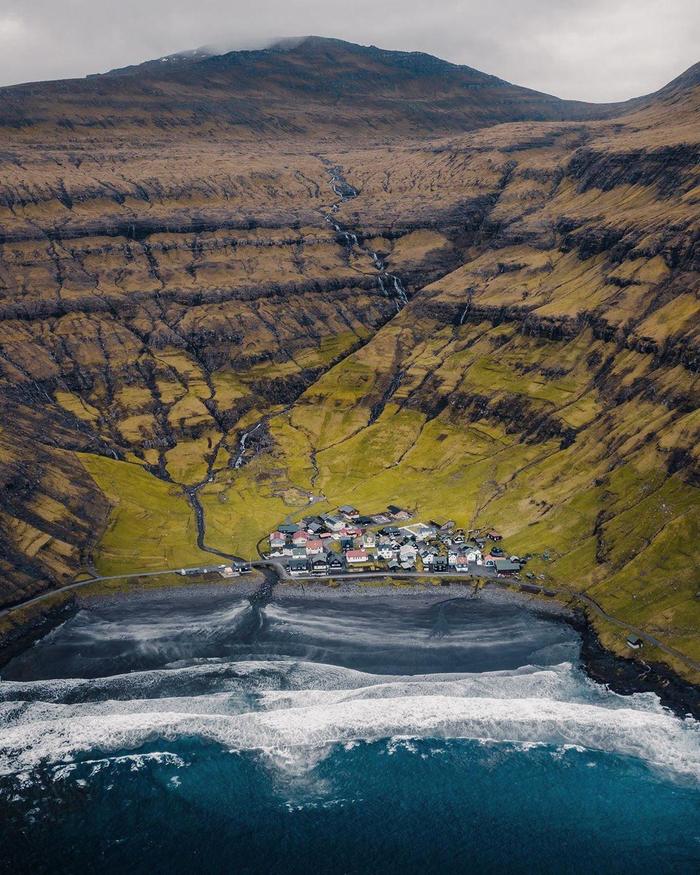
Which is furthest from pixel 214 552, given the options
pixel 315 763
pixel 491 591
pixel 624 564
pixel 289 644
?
pixel 624 564

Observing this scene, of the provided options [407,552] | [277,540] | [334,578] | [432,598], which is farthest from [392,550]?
[277,540]

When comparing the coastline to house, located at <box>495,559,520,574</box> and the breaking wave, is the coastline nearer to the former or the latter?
the breaking wave

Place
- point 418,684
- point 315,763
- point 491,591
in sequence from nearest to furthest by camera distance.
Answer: point 315,763 < point 418,684 < point 491,591

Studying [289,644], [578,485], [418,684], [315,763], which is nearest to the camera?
[315,763]

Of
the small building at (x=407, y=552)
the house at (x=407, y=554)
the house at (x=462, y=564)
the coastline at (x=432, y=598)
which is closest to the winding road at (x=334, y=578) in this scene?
the coastline at (x=432, y=598)

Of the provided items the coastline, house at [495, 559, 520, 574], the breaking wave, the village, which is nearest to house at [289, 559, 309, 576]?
the village

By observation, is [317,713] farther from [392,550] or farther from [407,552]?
[392,550]

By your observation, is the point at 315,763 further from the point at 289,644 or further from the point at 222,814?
the point at 289,644
